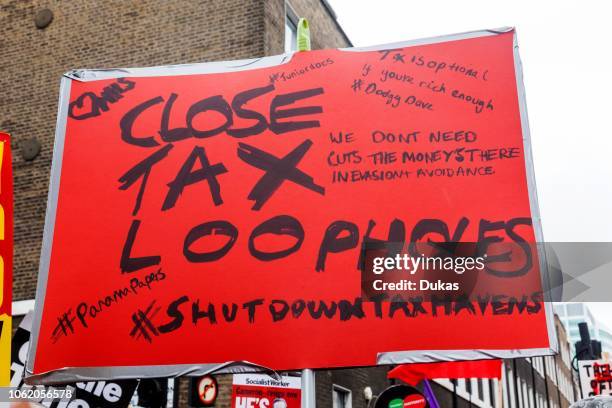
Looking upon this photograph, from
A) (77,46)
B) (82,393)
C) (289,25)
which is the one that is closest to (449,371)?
(82,393)

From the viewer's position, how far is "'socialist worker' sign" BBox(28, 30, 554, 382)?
10.2ft

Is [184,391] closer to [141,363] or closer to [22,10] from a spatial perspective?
[141,363]

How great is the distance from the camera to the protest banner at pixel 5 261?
12.1ft

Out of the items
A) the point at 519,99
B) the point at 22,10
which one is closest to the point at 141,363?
the point at 519,99

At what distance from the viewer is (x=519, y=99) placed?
133 inches

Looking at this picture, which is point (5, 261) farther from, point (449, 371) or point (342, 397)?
point (342, 397)

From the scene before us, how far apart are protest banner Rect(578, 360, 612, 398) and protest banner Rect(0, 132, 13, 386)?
46.2 feet

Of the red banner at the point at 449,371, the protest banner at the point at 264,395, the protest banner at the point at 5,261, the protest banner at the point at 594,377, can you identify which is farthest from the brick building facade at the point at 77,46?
the protest banner at the point at 594,377

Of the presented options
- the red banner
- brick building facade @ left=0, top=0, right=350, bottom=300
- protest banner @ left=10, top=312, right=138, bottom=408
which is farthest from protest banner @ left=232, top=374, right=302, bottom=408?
brick building facade @ left=0, top=0, right=350, bottom=300

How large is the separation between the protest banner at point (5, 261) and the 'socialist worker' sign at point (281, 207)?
375 mm

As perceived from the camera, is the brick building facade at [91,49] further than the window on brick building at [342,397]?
No

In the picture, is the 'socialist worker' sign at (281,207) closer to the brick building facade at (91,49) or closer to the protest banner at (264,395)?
the protest banner at (264,395)

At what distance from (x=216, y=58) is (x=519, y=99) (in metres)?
9.25

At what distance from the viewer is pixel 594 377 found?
15617mm
